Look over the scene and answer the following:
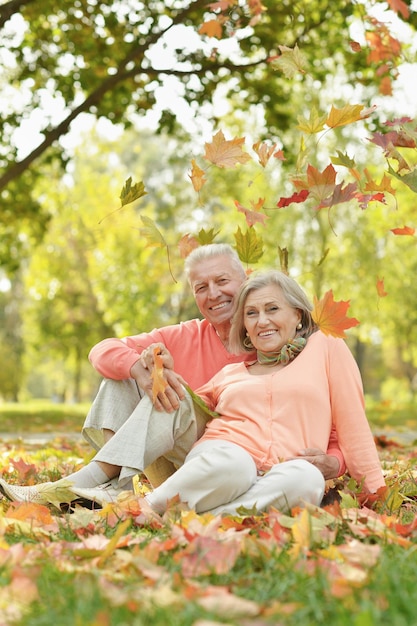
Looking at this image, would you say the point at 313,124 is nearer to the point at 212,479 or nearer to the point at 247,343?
the point at 247,343

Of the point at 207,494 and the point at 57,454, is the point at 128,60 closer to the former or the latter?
the point at 57,454

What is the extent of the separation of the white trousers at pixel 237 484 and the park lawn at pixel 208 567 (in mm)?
100

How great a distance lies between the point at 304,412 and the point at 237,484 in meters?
0.51

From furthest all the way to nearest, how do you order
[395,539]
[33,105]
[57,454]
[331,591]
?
[33,105] → [57,454] → [395,539] → [331,591]

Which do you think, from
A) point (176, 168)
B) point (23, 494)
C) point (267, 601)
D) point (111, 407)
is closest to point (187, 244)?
point (111, 407)

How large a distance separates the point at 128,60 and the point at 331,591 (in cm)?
832

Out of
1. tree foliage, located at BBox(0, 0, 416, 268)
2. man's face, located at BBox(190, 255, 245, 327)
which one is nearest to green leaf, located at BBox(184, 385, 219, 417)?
man's face, located at BBox(190, 255, 245, 327)

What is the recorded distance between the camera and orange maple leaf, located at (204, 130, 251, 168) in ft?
13.0

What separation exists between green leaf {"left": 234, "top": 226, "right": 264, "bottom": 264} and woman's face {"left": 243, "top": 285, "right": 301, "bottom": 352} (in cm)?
77

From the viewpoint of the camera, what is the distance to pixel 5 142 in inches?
442

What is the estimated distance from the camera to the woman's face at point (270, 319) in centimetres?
364

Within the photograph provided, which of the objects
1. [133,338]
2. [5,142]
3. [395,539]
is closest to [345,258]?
[5,142]

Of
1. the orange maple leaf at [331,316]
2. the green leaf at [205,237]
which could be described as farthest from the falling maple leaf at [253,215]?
the orange maple leaf at [331,316]

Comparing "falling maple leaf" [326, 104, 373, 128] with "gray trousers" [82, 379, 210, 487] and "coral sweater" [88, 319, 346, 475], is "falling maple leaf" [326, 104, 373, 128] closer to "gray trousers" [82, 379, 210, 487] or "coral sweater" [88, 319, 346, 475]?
"coral sweater" [88, 319, 346, 475]
